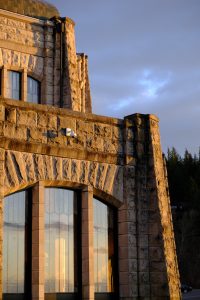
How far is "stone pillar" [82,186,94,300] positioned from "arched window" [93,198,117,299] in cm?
51

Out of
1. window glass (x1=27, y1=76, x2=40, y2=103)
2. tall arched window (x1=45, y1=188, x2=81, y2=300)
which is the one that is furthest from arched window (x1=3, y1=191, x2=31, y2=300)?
window glass (x1=27, y1=76, x2=40, y2=103)

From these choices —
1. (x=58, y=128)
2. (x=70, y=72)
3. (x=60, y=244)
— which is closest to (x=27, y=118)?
(x=58, y=128)

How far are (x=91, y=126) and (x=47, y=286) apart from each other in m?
4.82

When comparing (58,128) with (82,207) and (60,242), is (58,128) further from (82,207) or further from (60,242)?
(60,242)

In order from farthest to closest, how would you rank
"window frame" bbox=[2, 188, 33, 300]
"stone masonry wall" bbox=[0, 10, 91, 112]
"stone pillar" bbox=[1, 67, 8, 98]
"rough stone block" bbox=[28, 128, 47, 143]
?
"stone masonry wall" bbox=[0, 10, 91, 112] → "stone pillar" bbox=[1, 67, 8, 98] → "rough stone block" bbox=[28, 128, 47, 143] → "window frame" bbox=[2, 188, 33, 300]

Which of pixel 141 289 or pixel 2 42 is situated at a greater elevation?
pixel 2 42

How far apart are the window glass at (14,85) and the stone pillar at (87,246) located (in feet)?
21.7

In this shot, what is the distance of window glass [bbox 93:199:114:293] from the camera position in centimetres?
1711

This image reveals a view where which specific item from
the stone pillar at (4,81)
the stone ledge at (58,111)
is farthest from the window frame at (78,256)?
the stone pillar at (4,81)

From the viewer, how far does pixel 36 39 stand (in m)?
23.5

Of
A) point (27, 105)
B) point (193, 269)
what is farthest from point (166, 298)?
point (193, 269)

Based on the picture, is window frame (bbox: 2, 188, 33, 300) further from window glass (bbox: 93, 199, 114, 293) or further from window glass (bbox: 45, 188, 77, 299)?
window glass (bbox: 93, 199, 114, 293)

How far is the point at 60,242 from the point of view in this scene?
54.3 feet

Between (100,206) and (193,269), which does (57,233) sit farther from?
(193,269)
